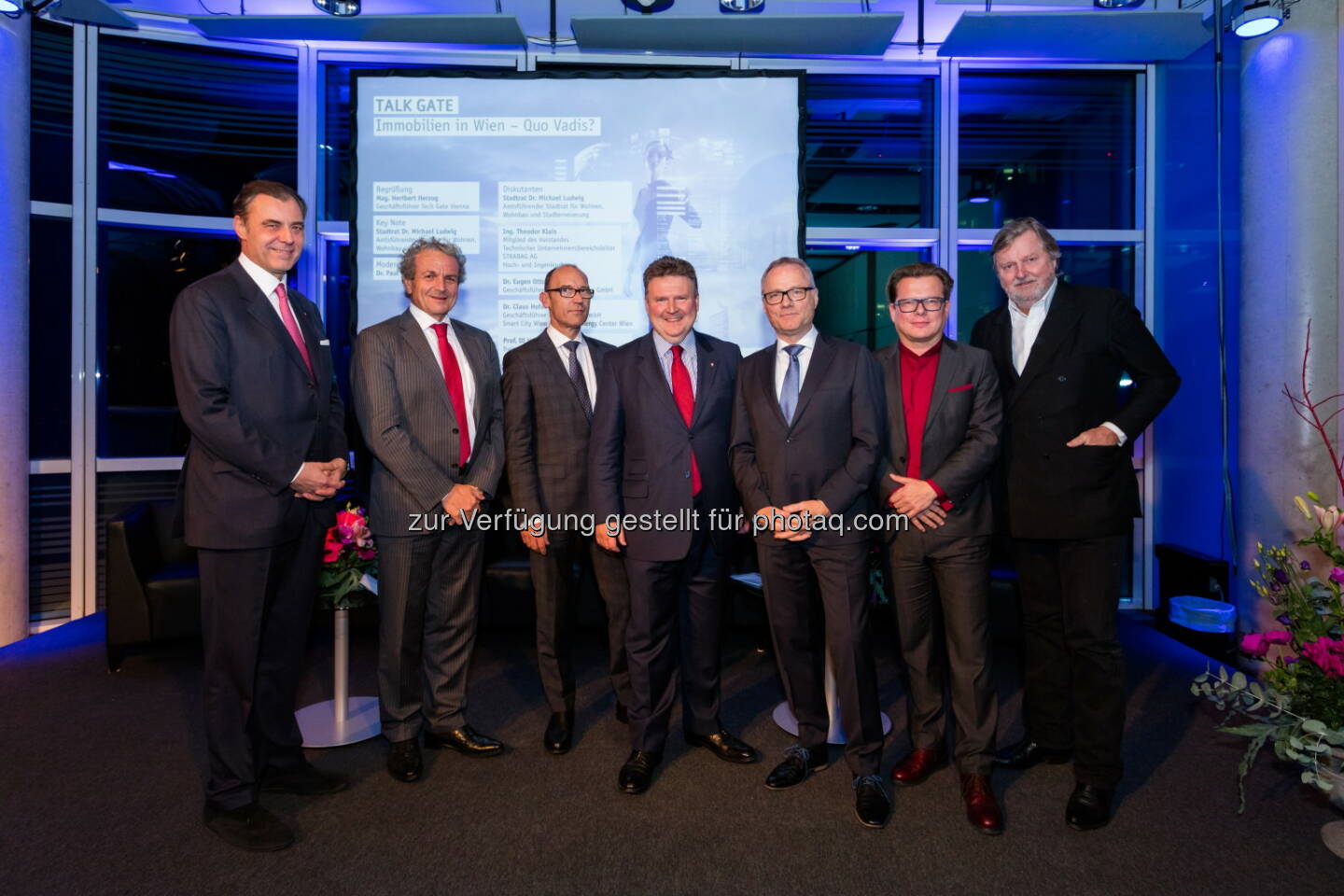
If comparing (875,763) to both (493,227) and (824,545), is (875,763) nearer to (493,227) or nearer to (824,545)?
(824,545)

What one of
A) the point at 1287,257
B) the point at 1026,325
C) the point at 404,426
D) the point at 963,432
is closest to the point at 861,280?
the point at 1287,257

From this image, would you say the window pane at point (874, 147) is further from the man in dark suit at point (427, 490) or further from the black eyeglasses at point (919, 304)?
the man in dark suit at point (427, 490)

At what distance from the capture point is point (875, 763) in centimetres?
247

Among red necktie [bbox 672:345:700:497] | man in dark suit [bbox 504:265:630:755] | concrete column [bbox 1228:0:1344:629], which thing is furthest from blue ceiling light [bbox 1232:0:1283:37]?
man in dark suit [bbox 504:265:630:755]

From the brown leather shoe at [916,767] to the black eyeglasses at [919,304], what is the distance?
1.47 metres

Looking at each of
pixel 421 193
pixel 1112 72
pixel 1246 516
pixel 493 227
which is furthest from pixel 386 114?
pixel 1246 516

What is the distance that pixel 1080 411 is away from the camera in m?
2.44

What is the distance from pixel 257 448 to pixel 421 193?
2739 mm

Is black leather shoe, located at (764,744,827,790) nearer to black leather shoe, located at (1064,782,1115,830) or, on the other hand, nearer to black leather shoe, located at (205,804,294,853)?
black leather shoe, located at (1064,782,1115,830)

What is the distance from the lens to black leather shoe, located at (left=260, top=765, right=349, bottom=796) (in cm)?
256

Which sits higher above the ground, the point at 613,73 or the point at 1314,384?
the point at 613,73

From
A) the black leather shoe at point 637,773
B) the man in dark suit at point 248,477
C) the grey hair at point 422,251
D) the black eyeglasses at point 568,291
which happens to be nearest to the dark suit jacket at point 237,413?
the man in dark suit at point 248,477

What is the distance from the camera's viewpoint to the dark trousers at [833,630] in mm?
2463

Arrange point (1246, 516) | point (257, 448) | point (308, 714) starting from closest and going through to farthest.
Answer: point (257, 448) → point (308, 714) → point (1246, 516)
